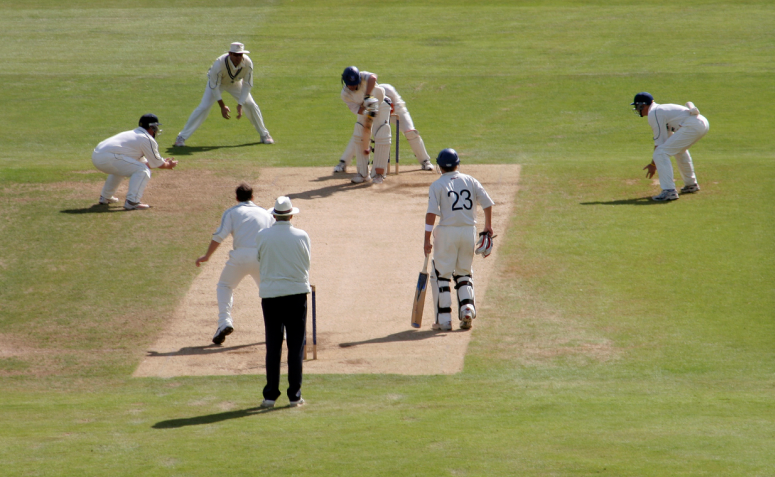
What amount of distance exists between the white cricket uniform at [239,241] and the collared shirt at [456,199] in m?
2.01

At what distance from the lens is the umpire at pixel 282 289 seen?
8758mm

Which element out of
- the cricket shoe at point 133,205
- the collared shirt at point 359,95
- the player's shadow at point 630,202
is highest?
the collared shirt at point 359,95

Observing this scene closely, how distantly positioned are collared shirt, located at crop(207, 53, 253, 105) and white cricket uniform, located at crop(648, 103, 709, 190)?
8766 mm

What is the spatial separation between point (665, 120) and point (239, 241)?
891cm

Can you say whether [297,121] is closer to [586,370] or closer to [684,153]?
[684,153]

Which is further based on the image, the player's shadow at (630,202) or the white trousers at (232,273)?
the player's shadow at (630,202)

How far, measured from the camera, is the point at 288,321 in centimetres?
884

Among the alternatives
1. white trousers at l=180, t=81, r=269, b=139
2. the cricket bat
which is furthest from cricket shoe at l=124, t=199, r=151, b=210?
the cricket bat

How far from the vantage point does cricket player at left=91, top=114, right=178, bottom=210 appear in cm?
1569

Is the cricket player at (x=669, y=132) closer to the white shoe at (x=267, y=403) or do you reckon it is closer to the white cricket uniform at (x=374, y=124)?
the white cricket uniform at (x=374, y=124)

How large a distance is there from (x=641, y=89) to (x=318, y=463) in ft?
68.5

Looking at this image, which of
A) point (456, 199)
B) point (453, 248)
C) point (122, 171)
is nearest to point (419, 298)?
point (453, 248)

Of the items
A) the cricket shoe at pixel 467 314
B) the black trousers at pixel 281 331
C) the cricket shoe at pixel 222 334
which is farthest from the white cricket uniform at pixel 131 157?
the black trousers at pixel 281 331

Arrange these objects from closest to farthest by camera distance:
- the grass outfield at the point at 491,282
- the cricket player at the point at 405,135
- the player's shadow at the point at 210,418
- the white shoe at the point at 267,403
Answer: the grass outfield at the point at 491,282
the player's shadow at the point at 210,418
the white shoe at the point at 267,403
the cricket player at the point at 405,135
